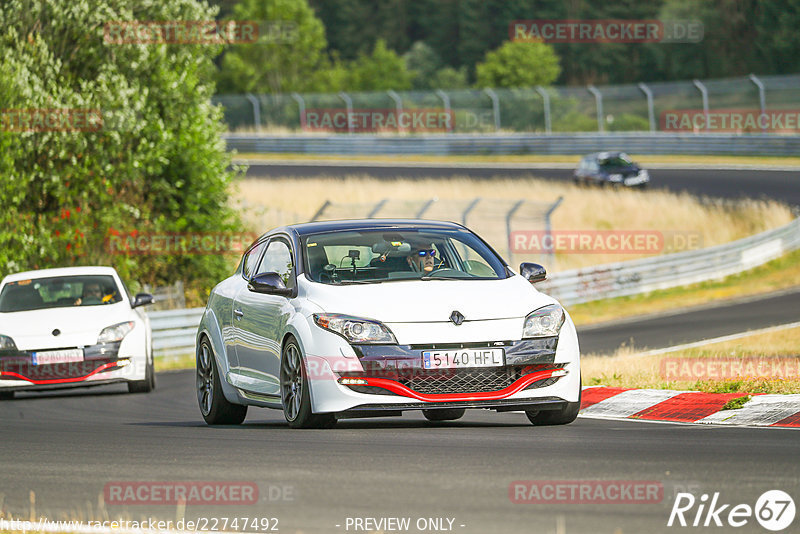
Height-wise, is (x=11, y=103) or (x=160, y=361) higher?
(x=11, y=103)

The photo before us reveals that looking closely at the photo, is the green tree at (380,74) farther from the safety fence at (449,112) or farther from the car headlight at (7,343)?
the car headlight at (7,343)

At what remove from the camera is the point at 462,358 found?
906 cm

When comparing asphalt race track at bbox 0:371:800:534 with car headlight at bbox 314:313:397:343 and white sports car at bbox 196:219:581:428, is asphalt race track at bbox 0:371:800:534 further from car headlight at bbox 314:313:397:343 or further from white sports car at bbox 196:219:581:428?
car headlight at bbox 314:313:397:343

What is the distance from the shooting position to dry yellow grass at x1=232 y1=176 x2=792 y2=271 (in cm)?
3609

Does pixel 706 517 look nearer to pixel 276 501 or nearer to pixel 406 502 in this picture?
pixel 406 502

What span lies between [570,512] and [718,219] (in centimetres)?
3457

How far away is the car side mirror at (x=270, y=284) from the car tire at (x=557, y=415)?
6.54 feet

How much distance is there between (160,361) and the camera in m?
23.0

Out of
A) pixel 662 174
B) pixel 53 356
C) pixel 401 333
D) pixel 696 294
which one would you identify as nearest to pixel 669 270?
pixel 696 294

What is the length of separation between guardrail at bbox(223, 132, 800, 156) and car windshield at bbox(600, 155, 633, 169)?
7.49 m

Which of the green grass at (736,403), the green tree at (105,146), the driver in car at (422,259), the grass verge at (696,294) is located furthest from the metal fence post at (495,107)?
the driver in car at (422,259)

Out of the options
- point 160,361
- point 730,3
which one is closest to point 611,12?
point 730,3

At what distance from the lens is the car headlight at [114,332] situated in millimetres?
15789

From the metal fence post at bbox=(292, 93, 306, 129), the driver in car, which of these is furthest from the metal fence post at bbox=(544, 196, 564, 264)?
the metal fence post at bbox=(292, 93, 306, 129)
